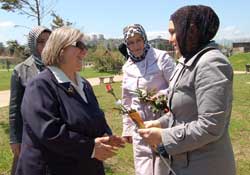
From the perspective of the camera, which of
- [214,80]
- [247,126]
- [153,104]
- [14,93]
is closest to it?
[214,80]

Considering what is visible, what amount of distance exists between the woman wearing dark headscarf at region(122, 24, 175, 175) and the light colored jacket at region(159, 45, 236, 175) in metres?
1.37

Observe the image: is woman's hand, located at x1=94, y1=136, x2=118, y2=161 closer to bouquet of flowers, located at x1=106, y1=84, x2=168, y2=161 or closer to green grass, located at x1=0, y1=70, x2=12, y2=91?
bouquet of flowers, located at x1=106, y1=84, x2=168, y2=161

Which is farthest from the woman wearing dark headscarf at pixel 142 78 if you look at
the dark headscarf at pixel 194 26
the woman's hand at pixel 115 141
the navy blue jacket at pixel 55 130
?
the dark headscarf at pixel 194 26

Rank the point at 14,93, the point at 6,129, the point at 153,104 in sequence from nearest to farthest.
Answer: the point at 153,104 < the point at 14,93 < the point at 6,129

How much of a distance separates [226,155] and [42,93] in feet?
4.04

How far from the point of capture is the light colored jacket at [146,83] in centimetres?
414

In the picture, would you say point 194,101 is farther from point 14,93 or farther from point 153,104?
point 14,93

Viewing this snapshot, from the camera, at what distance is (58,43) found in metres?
2.86

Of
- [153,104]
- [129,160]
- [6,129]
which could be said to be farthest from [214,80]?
[6,129]

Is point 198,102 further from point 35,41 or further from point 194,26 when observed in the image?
point 35,41

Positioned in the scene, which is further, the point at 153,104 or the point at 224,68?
the point at 153,104

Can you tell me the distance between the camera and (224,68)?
2453 millimetres

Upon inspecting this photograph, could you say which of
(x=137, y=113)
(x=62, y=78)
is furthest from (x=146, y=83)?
(x=62, y=78)

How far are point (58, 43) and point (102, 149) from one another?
775 millimetres
